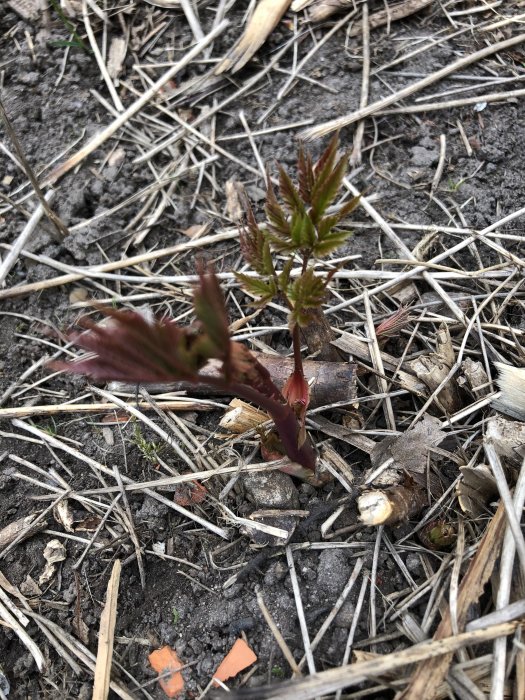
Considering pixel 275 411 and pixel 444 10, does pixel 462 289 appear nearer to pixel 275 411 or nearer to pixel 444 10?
pixel 275 411

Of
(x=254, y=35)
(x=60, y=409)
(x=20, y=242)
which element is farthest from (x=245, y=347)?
(x=254, y=35)

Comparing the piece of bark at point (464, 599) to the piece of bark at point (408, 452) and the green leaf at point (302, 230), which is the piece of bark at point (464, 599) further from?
the green leaf at point (302, 230)

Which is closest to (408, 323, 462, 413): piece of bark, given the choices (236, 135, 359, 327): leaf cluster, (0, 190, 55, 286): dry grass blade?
(236, 135, 359, 327): leaf cluster

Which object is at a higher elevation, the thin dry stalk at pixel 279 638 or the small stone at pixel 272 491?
the small stone at pixel 272 491

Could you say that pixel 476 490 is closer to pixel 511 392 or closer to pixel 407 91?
pixel 511 392

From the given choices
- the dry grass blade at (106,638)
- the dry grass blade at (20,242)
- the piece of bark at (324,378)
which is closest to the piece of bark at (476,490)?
the piece of bark at (324,378)

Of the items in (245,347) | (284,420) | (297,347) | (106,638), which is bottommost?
(106,638)
